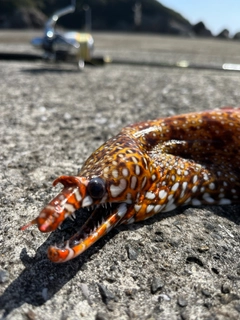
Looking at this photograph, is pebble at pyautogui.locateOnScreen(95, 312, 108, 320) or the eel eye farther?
the eel eye

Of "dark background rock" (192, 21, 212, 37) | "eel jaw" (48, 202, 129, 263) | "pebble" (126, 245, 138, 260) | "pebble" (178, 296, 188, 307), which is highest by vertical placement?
"eel jaw" (48, 202, 129, 263)

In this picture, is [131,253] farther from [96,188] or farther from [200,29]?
[200,29]

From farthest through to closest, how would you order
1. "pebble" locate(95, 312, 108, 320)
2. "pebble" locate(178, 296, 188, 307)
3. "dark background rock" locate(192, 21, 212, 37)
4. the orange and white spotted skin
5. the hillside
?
"dark background rock" locate(192, 21, 212, 37) → the hillside → the orange and white spotted skin → "pebble" locate(178, 296, 188, 307) → "pebble" locate(95, 312, 108, 320)

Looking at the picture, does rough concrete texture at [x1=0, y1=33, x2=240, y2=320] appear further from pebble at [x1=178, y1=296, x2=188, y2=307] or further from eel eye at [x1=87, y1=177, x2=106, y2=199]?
eel eye at [x1=87, y1=177, x2=106, y2=199]

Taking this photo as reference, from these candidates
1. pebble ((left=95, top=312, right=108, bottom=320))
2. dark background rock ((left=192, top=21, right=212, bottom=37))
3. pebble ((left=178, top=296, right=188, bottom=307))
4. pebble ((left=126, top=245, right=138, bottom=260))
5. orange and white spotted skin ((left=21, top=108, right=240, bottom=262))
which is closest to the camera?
pebble ((left=95, top=312, right=108, bottom=320))

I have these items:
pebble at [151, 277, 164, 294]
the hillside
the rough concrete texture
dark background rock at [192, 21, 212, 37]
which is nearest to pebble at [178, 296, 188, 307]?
the rough concrete texture

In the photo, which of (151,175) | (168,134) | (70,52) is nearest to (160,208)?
(151,175)

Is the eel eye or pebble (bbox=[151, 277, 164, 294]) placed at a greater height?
the eel eye

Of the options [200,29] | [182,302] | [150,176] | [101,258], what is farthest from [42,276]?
[200,29]
